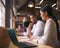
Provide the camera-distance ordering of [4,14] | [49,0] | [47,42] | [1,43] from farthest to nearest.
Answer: [49,0] → [4,14] → [47,42] → [1,43]

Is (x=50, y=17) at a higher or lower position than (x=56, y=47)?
higher

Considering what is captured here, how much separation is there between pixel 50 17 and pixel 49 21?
146mm

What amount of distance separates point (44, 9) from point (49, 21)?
23 centimetres

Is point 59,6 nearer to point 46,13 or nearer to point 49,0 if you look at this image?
point 49,0

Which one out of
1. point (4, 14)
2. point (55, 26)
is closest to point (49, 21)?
point (55, 26)

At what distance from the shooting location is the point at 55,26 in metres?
2.10

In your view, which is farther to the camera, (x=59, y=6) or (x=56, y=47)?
(x=59, y=6)

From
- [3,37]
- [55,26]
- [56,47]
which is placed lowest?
[56,47]

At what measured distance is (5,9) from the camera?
469 centimetres

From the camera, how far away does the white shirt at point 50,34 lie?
2.02m

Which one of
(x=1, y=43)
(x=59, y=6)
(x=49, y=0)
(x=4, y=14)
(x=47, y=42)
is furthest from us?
(x=49, y=0)

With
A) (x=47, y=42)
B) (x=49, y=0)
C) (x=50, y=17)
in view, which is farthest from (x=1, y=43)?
(x=49, y=0)

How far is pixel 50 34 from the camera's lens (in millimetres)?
2031

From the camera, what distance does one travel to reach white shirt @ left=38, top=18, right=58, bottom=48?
6.64 ft
